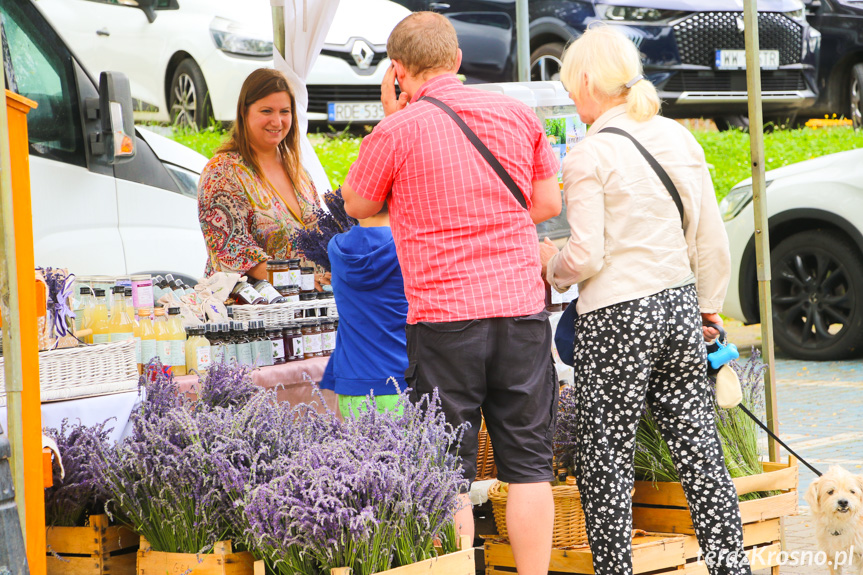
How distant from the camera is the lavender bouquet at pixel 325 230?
4.47 metres

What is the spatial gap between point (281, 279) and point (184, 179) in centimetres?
277

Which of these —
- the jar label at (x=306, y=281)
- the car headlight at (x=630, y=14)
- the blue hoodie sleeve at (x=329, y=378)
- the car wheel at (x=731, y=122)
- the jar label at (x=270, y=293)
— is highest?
the car headlight at (x=630, y=14)

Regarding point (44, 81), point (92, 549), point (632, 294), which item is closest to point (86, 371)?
point (92, 549)

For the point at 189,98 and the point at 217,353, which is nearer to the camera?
the point at 217,353

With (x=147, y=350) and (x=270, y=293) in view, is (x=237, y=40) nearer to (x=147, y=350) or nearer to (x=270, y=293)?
(x=270, y=293)

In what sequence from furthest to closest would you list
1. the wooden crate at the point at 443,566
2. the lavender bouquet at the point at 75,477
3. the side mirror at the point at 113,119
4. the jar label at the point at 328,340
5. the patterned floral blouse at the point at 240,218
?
the side mirror at the point at 113,119, the patterned floral blouse at the point at 240,218, the jar label at the point at 328,340, the lavender bouquet at the point at 75,477, the wooden crate at the point at 443,566

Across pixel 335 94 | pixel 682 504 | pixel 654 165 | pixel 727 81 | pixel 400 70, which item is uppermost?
pixel 727 81

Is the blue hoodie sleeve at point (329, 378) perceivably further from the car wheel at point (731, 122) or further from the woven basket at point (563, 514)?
the car wheel at point (731, 122)

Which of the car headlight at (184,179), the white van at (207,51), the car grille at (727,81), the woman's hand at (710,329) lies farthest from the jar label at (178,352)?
the car grille at (727,81)

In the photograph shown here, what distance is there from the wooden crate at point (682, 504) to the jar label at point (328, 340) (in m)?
1.34

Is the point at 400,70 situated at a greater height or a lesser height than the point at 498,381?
greater

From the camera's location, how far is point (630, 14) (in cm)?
1130

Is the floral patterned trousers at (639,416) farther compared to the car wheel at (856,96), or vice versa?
the car wheel at (856,96)

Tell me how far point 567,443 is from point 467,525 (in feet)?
2.51
